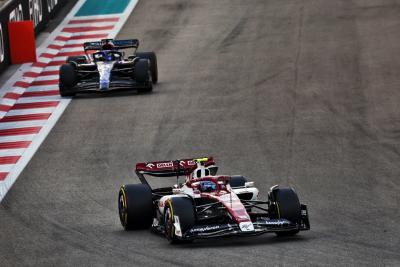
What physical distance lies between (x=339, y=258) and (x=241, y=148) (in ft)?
25.9

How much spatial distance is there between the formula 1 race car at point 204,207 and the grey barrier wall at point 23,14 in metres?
12.6

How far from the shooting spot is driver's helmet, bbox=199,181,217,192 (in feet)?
48.1

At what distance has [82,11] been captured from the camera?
35281mm

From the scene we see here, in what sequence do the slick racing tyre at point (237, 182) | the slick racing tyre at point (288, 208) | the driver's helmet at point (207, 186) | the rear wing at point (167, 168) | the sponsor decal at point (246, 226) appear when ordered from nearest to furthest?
the sponsor decal at point (246, 226), the slick racing tyre at point (288, 208), the driver's helmet at point (207, 186), the slick racing tyre at point (237, 182), the rear wing at point (167, 168)

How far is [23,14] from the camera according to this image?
29.6 m

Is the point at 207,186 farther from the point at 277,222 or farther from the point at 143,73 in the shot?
the point at 143,73

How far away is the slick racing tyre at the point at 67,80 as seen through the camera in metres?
25.3

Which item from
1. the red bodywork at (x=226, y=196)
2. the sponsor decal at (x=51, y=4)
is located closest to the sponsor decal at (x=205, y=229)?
the red bodywork at (x=226, y=196)

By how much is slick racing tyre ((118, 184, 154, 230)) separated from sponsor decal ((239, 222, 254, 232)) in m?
1.87

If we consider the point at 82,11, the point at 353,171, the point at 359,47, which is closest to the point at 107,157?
the point at 353,171

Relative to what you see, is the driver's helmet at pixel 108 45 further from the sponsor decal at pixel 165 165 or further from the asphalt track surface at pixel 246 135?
the sponsor decal at pixel 165 165

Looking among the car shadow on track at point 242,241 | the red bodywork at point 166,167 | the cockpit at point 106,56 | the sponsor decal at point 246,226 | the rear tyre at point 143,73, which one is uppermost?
the red bodywork at point 166,167

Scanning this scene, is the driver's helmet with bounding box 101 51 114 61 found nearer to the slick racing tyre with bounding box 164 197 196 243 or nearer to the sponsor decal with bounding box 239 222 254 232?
the slick racing tyre with bounding box 164 197 196 243

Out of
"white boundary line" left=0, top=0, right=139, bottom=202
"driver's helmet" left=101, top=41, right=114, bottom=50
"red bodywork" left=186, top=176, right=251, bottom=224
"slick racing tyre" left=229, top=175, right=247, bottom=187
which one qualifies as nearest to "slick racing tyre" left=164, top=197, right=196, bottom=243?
"red bodywork" left=186, top=176, right=251, bottom=224
